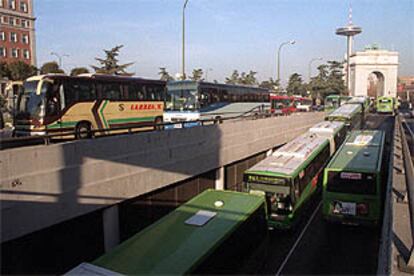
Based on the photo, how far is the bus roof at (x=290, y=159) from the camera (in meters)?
15.3

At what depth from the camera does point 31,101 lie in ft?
54.1

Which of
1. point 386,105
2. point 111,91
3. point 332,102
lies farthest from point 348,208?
point 386,105

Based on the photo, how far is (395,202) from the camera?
1000 cm

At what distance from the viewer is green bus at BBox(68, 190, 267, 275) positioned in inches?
273

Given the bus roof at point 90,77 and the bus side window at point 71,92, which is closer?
the bus roof at point 90,77

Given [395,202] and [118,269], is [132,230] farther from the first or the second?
[395,202]

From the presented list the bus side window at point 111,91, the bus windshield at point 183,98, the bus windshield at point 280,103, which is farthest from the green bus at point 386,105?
the bus side window at point 111,91

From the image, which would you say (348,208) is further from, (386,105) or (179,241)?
(386,105)

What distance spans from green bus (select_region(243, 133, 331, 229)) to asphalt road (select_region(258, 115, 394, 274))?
942 millimetres

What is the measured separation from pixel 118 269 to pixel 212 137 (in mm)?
12088

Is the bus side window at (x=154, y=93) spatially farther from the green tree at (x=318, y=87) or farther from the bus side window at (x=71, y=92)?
the green tree at (x=318, y=87)

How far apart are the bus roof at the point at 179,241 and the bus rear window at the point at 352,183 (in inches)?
229

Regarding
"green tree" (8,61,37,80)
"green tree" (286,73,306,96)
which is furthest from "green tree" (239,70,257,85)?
"green tree" (8,61,37,80)

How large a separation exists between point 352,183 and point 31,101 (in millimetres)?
14643
